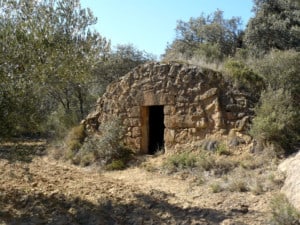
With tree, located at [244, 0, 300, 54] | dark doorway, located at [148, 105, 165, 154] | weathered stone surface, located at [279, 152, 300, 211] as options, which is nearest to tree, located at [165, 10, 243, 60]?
tree, located at [244, 0, 300, 54]

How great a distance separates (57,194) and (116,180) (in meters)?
1.91

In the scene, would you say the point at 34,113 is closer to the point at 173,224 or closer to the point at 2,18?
the point at 2,18

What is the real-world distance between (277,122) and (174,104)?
3325 mm

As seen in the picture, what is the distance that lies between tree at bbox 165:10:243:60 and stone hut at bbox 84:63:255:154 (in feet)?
27.8

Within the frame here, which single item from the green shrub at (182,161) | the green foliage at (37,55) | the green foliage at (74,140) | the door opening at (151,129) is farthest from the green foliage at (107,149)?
the green foliage at (37,55)

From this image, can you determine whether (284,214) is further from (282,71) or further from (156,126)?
(156,126)

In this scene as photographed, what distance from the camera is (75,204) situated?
7.64 m

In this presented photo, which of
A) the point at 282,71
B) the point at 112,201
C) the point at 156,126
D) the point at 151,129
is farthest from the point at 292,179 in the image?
the point at 156,126

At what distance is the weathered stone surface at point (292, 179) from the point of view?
692 centimetres

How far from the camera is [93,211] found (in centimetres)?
732

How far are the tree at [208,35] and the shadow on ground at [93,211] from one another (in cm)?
1380

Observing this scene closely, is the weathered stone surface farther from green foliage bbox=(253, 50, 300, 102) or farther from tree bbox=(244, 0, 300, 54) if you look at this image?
tree bbox=(244, 0, 300, 54)

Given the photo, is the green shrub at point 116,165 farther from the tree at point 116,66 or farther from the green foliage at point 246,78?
the tree at point 116,66

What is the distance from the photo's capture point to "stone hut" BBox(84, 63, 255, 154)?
11078 mm
